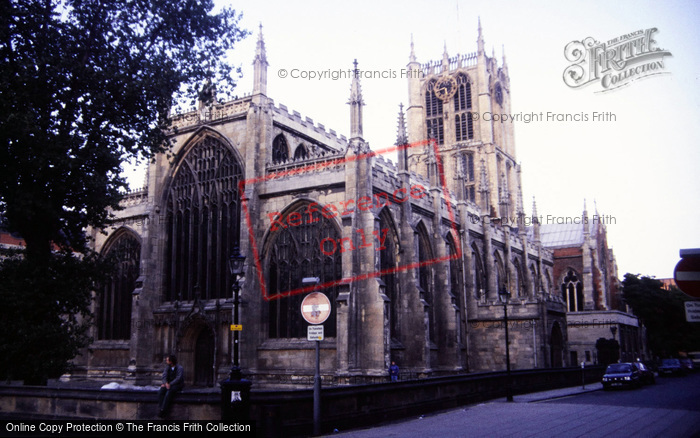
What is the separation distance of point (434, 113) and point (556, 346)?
3807cm

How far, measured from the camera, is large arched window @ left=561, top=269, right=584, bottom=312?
216 feet

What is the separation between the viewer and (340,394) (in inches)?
598

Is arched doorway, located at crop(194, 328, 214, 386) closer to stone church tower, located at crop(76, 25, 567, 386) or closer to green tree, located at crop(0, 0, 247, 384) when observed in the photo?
stone church tower, located at crop(76, 25, 567, 386)

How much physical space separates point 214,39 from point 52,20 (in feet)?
16.1

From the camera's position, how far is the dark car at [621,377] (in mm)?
28828

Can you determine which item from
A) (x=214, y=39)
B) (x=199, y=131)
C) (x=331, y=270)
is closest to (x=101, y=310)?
(x=199, y=131)

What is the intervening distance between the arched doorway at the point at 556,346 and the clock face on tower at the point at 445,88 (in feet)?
123

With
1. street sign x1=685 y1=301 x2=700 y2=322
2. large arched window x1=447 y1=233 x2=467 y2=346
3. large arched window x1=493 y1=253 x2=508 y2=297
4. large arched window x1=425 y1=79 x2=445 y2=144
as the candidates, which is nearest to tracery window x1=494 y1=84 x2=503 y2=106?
large arched window x1=425 y1=79 x2=445 y2=144

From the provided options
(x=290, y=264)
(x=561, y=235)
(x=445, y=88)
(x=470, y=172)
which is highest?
(x=445, y=88)

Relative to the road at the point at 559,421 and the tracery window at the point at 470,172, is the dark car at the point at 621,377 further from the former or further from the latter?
the tracery window at the point at 470,172

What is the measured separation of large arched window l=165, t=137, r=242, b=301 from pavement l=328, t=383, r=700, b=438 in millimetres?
15342

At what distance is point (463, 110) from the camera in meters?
69.7

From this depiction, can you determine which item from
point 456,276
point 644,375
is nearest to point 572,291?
point 456,276

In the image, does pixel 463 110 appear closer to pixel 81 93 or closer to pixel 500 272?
pixel 500 272
